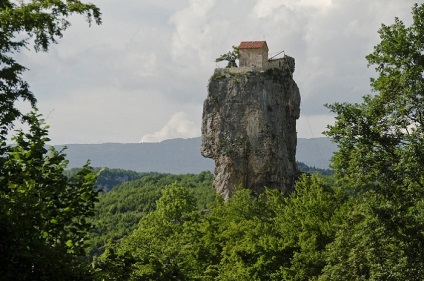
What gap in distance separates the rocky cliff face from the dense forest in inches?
1034

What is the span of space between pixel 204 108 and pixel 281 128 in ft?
37.5

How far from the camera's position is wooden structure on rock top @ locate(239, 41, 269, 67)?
256 ft

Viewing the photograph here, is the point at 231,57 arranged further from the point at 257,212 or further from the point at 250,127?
the point at 257,212

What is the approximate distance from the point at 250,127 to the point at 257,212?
2995 centimetres

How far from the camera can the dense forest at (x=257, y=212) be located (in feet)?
34.0

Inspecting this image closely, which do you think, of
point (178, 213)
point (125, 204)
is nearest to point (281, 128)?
point (178, 213)

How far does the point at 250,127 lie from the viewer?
79312 millimetres

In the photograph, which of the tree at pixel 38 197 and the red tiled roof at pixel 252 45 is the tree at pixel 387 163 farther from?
the red tiled roof at pixel 252 45

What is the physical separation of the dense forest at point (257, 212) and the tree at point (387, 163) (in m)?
0.04

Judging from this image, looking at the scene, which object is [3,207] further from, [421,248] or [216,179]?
[216,179]

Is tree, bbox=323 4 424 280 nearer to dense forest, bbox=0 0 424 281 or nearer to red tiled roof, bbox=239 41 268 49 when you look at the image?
dense forest, bbox=0 0 424 281

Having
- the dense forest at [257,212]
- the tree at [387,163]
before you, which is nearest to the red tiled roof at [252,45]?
the dense forest at [257,212]

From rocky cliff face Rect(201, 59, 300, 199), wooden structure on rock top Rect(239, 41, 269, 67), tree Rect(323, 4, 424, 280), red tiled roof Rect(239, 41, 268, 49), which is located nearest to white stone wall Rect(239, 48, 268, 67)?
wooden structure on rock top Rect(239, 41, 269, 67)

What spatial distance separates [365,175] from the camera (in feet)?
75.1
